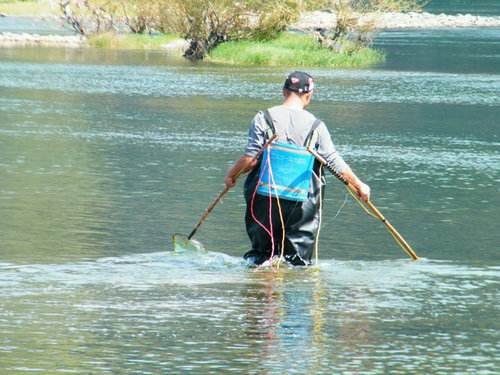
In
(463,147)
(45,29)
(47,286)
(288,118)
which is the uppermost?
(288,118)

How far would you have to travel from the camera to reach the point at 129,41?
70875 mm

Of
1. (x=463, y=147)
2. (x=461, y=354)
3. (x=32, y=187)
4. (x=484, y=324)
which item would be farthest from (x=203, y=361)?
(x=463, y=147)

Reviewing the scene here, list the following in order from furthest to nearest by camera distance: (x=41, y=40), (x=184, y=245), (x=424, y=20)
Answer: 1. (x=424, y=20)
2. (x=41, y=40)
3. (x=184, y=245)

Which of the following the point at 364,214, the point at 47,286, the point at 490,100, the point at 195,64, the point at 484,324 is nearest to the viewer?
the point at 484,324

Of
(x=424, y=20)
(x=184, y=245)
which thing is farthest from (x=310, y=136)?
(x=424, y=20)

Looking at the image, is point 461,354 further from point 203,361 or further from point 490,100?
point 490,100

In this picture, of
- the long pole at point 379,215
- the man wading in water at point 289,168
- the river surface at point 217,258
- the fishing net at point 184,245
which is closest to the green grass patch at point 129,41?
the river surface at point 217,258

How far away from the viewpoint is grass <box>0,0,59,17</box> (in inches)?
4948

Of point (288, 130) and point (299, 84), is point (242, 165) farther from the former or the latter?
point (299, 84)

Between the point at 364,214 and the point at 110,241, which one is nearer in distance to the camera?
the point at 110,241

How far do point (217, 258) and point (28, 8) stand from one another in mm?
123744

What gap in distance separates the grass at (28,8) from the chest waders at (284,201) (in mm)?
108789

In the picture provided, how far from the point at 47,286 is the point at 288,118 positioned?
2091mm

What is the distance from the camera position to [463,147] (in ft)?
80.9
